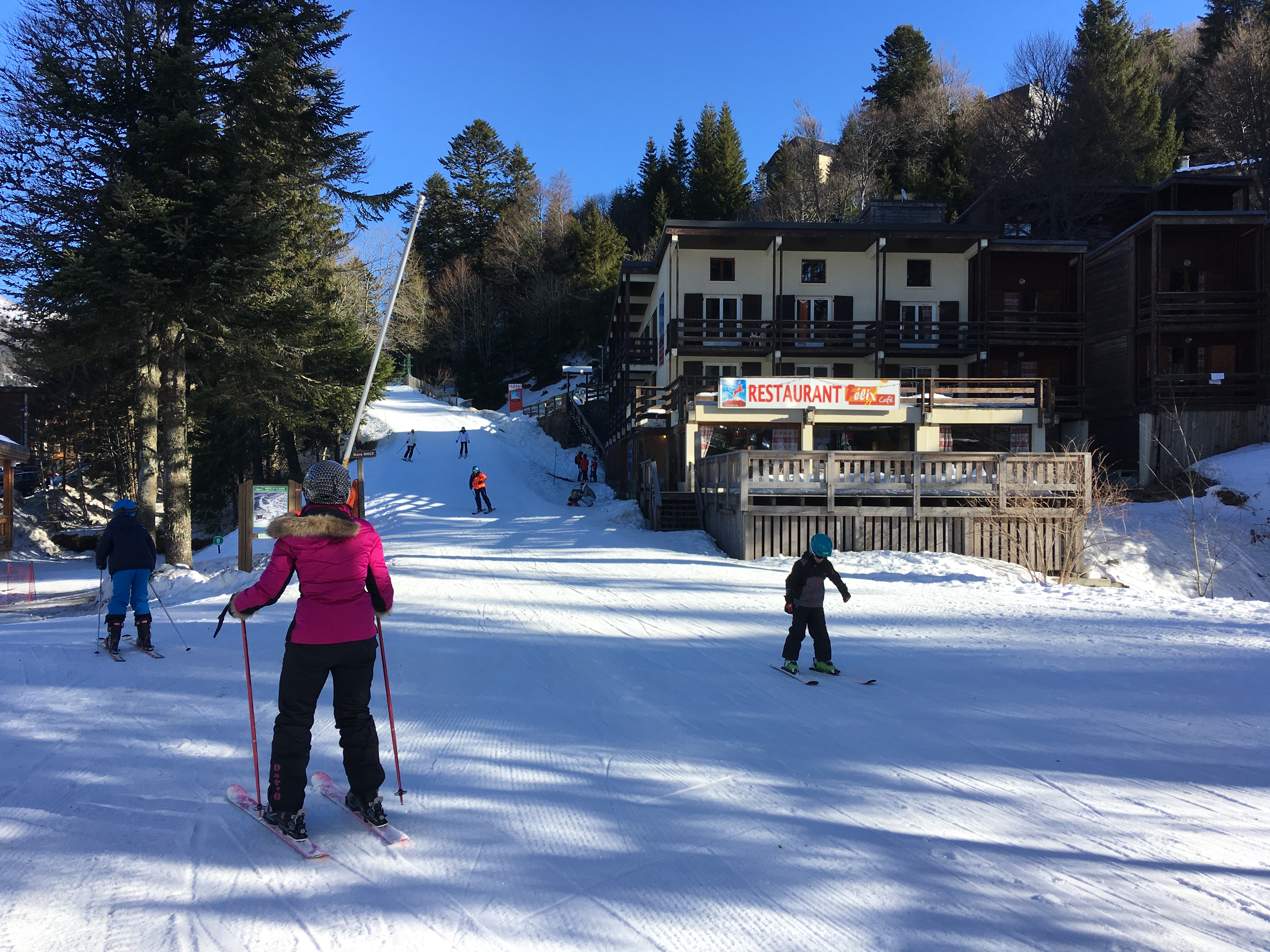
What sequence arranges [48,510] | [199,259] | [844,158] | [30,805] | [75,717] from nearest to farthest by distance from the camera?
[30,805] < [75,717] < [199,259] < [48,510] < [844,158]

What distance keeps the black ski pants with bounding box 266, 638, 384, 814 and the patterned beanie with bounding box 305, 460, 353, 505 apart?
72cm

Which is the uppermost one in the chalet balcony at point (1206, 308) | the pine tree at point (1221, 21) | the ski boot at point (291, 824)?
the pine tree at point (1221, 21)

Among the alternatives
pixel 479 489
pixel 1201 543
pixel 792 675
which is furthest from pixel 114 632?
pixel 1201 543

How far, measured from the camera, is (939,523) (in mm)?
15023

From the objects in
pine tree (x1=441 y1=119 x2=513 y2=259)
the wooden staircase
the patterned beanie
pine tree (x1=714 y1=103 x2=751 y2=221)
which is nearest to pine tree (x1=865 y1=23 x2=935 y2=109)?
pine tree (x1=714 y1=103 x2=751 y2=221)

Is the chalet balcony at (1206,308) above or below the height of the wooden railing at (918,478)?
above

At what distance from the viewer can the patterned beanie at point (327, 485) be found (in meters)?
3.71

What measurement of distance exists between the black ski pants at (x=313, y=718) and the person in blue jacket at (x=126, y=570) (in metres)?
5.39

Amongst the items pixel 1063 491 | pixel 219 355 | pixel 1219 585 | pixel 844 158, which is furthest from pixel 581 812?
pixel 844 158

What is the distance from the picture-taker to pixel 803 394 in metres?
21.3

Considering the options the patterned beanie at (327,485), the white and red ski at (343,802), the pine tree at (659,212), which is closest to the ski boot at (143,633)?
the white and red ski at (343,802)

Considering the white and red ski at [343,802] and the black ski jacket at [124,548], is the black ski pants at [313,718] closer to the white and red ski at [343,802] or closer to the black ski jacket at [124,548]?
the white and red ski at [343,802]

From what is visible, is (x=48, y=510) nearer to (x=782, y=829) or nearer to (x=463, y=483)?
(x=463, y=483)

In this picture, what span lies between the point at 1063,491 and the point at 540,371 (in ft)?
165
